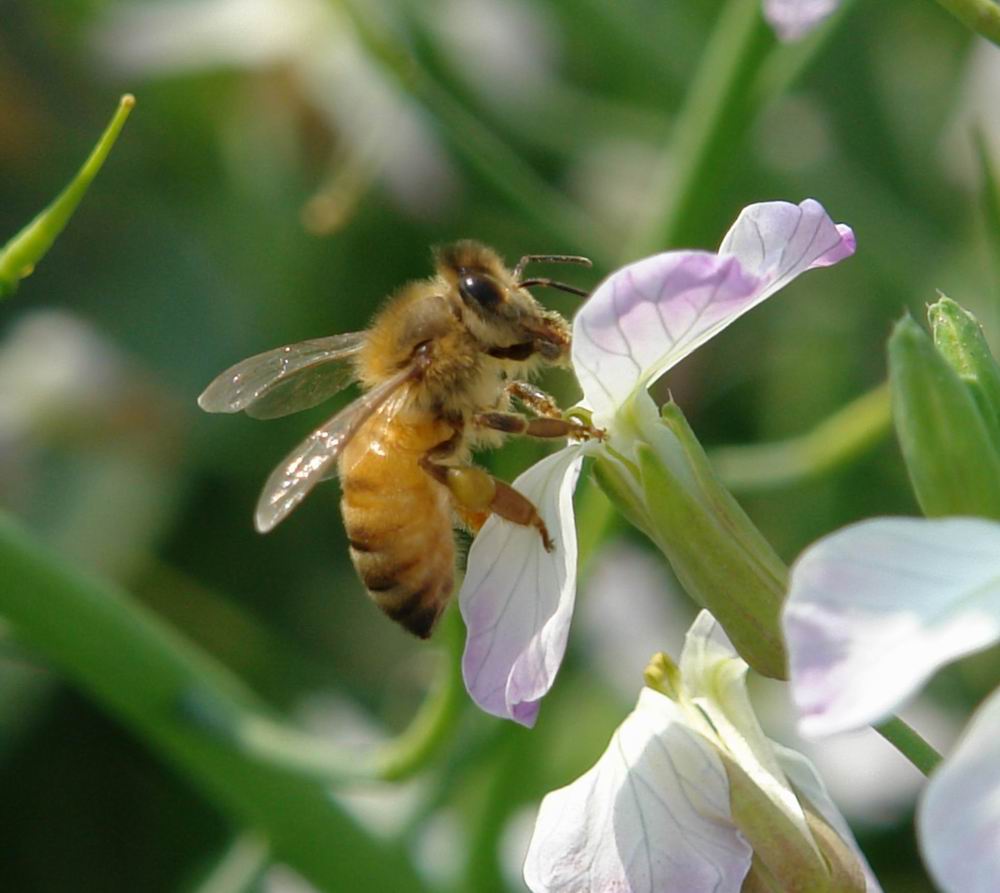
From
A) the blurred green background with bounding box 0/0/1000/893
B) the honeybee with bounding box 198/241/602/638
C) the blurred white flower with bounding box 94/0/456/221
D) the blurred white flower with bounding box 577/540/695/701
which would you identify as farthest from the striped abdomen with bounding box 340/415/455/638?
the blurred white flower with bounding box 94/0/456/221

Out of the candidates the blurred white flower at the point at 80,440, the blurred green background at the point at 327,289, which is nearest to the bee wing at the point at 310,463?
the blurred green background at the point at 327,289

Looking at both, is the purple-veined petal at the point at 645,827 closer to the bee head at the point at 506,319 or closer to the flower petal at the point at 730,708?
the flower petal at the point at 730,708

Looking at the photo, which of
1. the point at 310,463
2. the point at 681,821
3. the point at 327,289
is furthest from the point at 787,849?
the point at 327,289

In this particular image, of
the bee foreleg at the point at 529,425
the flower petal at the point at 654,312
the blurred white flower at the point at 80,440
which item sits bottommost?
the blurred white flower at the point at 80,440

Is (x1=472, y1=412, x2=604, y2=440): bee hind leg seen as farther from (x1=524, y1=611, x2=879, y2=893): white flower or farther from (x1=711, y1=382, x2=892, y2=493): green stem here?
(x1=711, y1=382, x2=892, y2=493): green stem

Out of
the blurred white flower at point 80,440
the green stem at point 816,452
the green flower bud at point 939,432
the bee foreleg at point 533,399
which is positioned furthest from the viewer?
the blurred white flower at point 80,440

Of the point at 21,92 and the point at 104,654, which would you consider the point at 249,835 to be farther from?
the point at 21,92

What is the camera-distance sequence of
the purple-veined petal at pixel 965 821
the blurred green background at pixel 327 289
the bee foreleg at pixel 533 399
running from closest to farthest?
the purple-veined petal at pixel 965 821
the bee foreleg at pixel 533 399
the blurred green background at pixel 327 289
